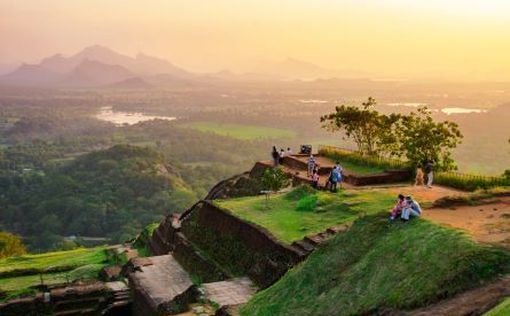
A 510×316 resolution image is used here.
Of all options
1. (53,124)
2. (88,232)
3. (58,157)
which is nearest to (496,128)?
(88,232)

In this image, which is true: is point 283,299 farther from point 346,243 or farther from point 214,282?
point 214,282

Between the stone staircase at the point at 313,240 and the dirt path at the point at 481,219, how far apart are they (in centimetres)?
237

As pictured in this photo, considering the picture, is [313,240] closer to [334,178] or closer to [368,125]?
[334,178]

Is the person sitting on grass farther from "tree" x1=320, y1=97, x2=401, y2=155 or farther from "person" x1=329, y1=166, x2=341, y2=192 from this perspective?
"tree" x1=320, y1=97, x2=401, y2=155

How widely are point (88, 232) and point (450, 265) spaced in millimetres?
62331

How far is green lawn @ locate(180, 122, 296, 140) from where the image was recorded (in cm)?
14348

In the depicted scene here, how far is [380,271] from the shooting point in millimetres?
11195

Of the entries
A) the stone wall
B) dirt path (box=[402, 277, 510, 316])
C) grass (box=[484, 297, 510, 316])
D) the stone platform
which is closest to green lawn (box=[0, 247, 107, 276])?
the stone wall

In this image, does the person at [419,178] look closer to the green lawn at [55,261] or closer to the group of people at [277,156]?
the group of people at [277,156]

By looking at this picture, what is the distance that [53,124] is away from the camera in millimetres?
189875

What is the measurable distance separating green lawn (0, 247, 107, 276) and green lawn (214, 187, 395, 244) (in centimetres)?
804

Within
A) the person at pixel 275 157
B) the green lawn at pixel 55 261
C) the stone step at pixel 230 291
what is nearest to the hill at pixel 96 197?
the green lawn at pixel 55 261

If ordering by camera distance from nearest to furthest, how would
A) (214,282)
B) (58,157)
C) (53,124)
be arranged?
(214,282), (58,157), (53,124)

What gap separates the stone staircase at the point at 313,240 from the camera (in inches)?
569
